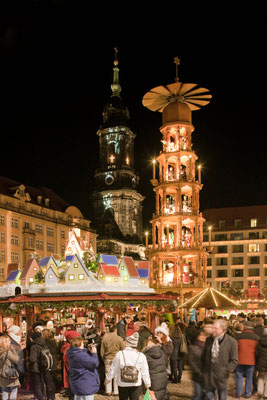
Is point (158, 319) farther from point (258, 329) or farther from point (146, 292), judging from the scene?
point (258, 329)

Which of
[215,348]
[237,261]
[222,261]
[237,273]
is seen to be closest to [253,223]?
[237,261]

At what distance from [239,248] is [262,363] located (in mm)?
64823

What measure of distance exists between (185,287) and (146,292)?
1083 cm

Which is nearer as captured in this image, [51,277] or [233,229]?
[51,277]

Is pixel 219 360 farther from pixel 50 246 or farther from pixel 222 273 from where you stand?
pixel 222 273

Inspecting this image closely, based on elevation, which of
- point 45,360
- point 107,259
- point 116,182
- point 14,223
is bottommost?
point 45,360

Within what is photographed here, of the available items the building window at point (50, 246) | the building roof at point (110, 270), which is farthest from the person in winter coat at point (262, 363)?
the building window at point (50, 246)

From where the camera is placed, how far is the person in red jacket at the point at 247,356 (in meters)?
13.3

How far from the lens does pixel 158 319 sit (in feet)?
88.7

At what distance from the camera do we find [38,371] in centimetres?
1213

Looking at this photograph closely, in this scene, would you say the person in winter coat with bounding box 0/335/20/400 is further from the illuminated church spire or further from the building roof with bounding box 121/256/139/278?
the illuminated church spire

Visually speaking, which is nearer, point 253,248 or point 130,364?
point 130,364

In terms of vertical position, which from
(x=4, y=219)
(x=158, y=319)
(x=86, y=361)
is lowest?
(x=158, y=319)

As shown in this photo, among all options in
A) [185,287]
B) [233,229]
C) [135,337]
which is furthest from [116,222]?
[135,337]
